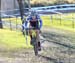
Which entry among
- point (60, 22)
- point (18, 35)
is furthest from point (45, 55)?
point (60, 22)

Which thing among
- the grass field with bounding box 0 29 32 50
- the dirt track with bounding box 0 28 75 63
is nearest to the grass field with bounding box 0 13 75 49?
the grass field with bounding box 0 29 32 50

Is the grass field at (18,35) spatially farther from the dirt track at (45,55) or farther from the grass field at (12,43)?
the dirt track at (45,55)

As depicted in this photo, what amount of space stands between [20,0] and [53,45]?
184 inches

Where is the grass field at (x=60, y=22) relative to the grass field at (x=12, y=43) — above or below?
below

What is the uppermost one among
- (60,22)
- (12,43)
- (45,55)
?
(45,55)

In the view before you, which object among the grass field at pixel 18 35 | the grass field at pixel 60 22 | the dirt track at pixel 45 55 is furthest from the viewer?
the grass field at pixel 60 22

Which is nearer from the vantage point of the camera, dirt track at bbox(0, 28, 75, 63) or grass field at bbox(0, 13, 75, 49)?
dirt track at bbox(0, 28, 75, 63)

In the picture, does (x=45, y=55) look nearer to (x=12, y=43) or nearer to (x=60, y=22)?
(x=12, y=43)

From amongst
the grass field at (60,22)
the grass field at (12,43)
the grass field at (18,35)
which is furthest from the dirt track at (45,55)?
the grass field at (60,22)

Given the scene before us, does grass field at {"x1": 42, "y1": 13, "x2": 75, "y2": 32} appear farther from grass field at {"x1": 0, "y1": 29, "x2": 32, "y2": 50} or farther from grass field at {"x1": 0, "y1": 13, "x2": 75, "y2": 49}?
grass field at {"x1": 0, "y1": 29, "x2": 32, "y2": 50}

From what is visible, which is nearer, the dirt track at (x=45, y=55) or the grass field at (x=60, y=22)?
the dirt track at (x=45, y=55)

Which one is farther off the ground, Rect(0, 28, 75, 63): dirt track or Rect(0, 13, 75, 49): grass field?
Rect(0, 28, 75, 63): dirt track

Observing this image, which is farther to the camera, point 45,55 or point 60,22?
point 60,22

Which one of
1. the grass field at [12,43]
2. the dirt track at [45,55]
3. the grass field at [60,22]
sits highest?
the dirt track at [45,55]
